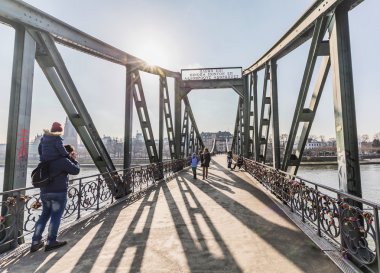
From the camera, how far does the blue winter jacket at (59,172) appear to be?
11.2 ft

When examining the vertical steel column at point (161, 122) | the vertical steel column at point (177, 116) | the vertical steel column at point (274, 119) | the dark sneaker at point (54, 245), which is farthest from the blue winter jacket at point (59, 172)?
the vertical steel column at point (177, 116)

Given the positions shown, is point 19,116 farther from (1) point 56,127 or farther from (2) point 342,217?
(2) point 342,217

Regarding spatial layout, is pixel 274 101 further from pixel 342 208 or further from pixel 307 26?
pixel 342 208

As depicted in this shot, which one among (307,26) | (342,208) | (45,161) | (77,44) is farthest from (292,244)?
(77,44)

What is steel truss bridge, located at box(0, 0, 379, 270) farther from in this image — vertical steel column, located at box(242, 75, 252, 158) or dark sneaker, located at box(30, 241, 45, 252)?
vertical steel column, located at box(242, 75, 252, 158)

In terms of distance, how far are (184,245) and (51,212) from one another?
6.77 feet

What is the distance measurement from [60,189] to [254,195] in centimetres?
564

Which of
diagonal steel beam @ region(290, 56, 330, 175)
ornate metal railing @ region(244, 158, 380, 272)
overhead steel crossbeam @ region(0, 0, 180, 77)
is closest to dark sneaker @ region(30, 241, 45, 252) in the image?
overhead steel crossbeam @ region(0, 0, 180, 77)

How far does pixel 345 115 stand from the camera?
12.0ft

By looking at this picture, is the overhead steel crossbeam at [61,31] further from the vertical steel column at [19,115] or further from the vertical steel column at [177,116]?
the vertical steel column at [177,116]

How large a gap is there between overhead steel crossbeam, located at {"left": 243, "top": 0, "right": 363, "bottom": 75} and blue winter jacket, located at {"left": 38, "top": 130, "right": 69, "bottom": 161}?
201 inches

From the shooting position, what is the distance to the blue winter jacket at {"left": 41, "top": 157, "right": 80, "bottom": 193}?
342cm

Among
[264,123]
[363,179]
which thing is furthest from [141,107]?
[363,179]

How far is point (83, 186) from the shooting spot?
5422 mm
